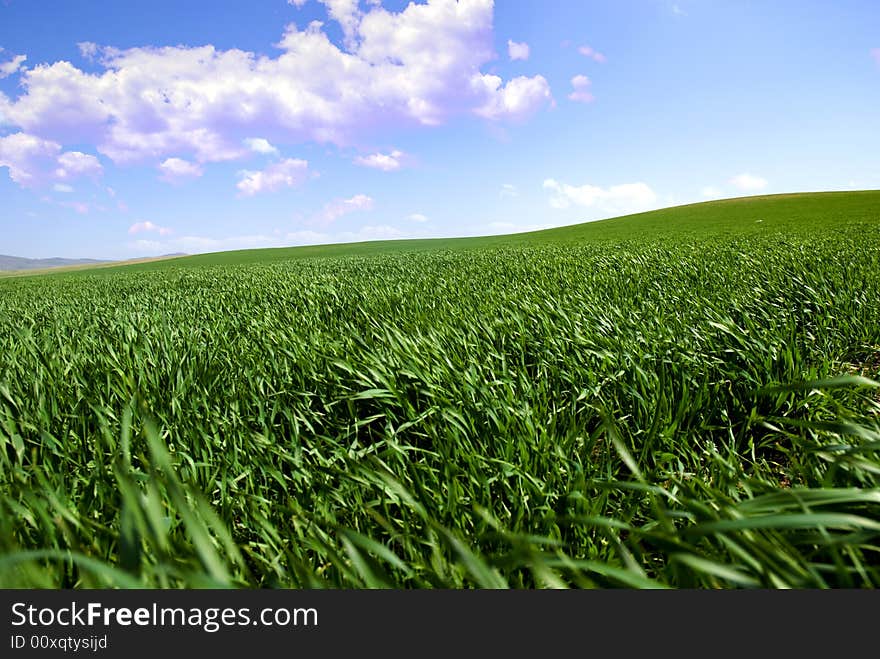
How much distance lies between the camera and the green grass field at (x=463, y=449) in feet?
2.87

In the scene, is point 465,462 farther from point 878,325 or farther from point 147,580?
point 878,325

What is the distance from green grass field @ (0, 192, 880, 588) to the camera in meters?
0.88

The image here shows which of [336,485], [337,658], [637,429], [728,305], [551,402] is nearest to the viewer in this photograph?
[337,658]

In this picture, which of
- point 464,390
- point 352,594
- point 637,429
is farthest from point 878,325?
point 352,594

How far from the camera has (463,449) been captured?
5.29 ft

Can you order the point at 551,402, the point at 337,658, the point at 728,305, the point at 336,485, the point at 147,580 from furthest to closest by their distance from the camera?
the point at 728,305 < the point at 551,402 < the point at 336,485 < the point at 147,580 < the point at 337,658

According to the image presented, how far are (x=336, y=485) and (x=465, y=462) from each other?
0.49 m

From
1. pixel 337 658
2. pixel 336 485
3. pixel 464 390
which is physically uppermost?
pixel 464 390

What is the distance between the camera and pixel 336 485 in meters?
1.67

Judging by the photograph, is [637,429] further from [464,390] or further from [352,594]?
[352,594]

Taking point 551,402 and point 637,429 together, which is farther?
point 551,402

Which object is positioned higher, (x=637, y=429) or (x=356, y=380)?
(x=356, y=380)

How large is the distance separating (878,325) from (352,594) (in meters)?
4.10

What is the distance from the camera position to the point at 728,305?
3.75 meters
